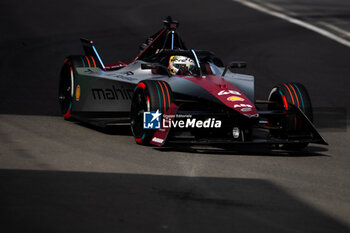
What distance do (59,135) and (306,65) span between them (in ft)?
32.8

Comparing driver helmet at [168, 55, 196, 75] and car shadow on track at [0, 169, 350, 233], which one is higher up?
driver helmet at [168, 55, 196, 75]

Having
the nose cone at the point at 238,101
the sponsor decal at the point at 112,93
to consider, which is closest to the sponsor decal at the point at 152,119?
the nose cone at the point at 238,101

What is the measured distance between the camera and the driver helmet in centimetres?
1135

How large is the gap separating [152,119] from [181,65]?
1678mm

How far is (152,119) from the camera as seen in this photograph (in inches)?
391

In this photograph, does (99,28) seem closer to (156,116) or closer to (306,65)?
(306,65)

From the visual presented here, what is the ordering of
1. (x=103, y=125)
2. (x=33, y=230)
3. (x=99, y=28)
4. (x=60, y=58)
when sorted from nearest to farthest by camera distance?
(x=33, y=230) → (x=103, y=125) → (x=60, y=58) → (x=99, y=28)

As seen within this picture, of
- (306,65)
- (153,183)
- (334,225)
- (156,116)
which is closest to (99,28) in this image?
(306,65)

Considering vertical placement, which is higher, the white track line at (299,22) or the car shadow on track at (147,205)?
the car shadow on track at (147,205)

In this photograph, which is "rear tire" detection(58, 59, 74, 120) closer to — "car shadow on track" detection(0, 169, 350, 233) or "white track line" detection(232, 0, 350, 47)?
"car shadow on track" detection(0, 169, 350, 233)

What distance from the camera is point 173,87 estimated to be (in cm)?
1072

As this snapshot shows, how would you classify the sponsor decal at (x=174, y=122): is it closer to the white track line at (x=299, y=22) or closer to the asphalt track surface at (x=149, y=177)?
the asphalt track surface at (x=149, y=177)

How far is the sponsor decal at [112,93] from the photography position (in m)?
11.5

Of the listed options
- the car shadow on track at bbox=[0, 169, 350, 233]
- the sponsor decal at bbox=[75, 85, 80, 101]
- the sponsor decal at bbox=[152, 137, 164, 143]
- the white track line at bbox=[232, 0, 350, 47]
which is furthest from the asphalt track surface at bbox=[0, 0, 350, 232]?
the white track line at bbox=[232, 0, 350, 47]
